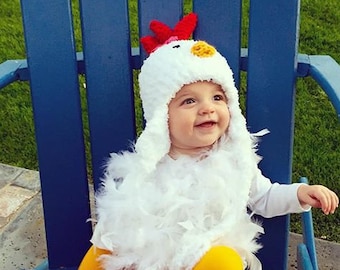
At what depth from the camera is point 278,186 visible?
6.44 ft

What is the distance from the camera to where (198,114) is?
6.06ft

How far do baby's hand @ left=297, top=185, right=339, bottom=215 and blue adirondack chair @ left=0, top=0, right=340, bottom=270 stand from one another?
0.63ft

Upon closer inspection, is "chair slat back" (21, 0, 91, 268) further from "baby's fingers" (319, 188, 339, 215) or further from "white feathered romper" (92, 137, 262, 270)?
"baby's fingers" (319, 188, 339, 215)

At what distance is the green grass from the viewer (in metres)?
3.00

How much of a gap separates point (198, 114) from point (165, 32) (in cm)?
26


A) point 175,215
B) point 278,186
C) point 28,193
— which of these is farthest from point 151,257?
point 28,193

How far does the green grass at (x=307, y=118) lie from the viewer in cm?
300

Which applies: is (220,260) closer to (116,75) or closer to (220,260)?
(220,260)

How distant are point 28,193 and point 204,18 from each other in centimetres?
128

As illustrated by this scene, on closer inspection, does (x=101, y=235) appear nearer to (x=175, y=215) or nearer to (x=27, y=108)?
(x=175, y=215)

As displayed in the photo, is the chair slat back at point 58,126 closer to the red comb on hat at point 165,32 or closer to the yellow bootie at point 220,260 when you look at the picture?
the red comb on hat at point 165,32

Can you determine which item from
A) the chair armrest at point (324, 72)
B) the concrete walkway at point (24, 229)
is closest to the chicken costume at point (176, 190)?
the chair armrest at point (324, 72)

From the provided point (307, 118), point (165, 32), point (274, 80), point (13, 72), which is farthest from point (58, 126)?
point (307, 118)

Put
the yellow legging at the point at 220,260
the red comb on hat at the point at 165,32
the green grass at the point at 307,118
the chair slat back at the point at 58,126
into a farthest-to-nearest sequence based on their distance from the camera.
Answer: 1. the green grass at the point at 307,118
2. the chair slat back at the point at 58,126
3. the red comb on hat at the point at 165,32
4. the yellow legging at the point at 220,260
